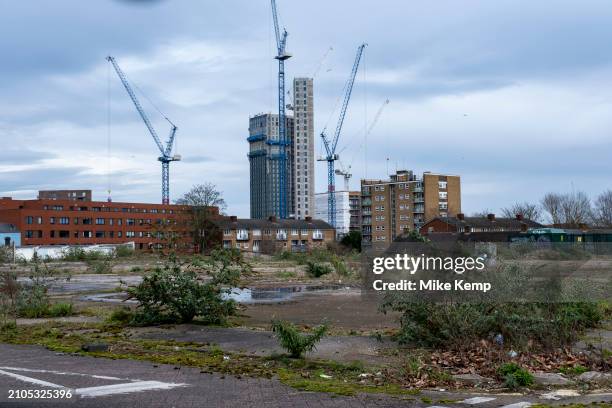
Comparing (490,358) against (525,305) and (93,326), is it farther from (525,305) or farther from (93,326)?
(93,326)

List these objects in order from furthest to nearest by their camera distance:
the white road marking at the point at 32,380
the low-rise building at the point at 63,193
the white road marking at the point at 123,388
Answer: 1. the low-rise building at the point at 63,193
2. the white road marking at the point at 32,380
3. the white road marking at the point at 123,388

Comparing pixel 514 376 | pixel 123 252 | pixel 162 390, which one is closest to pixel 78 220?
pixel 123 252

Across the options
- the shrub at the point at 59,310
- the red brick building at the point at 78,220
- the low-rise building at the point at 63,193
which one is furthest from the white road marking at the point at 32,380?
the low-rise building at the point at 63,193

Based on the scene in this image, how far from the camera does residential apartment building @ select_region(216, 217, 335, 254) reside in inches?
4577

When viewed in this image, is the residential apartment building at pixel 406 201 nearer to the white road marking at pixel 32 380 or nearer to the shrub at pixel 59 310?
the shrub at pixel 59 310

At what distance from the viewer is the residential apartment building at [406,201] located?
14062 centimetres

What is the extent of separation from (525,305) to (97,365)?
289 inches

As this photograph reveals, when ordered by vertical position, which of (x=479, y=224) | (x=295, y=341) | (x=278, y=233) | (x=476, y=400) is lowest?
(x=476, y=400)

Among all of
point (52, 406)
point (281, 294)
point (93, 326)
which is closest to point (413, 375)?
point (52, 406)

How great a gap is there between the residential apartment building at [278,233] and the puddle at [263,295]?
7842cm

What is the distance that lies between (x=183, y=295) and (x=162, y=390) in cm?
773

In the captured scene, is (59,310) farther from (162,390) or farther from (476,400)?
(476,400)

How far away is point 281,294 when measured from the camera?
28203 millimetres

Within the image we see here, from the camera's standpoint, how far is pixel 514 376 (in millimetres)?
8953
